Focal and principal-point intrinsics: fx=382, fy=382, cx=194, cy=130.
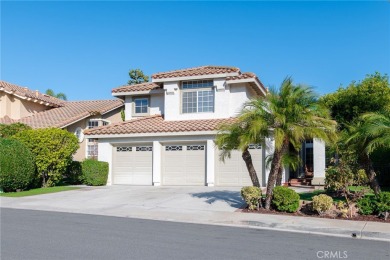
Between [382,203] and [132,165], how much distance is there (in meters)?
13.2

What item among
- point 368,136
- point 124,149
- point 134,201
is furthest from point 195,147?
point 368,136

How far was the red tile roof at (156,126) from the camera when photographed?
1934 cm

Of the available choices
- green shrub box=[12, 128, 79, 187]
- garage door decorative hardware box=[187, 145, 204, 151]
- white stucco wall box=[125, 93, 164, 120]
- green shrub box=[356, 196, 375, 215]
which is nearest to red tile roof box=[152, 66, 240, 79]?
white stucco wall box=[125, 93, 164, 120]

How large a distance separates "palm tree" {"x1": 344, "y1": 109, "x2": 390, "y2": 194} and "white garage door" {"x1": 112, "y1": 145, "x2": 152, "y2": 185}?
36.8ft

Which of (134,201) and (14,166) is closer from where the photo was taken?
(134,201)

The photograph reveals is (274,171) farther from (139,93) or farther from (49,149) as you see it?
(139,93)

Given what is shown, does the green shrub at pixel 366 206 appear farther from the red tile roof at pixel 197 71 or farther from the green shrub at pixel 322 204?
the red tile roof at pixel 197 71

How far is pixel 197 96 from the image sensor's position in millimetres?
21438

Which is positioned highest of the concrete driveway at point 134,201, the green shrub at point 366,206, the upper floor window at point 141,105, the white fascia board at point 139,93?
the white fascia board at point 139,93

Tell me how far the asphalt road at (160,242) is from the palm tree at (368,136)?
3.32m

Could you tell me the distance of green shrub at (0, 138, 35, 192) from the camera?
17406mm

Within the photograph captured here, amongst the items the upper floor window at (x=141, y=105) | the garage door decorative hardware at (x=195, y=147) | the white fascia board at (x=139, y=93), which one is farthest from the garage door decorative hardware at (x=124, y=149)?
the white fascia board at (x=139, y=93)

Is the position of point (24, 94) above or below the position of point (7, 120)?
above

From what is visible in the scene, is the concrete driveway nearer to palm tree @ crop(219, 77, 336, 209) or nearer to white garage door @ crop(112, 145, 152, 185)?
white garage door @ crop(112, 145, 152, 185)
